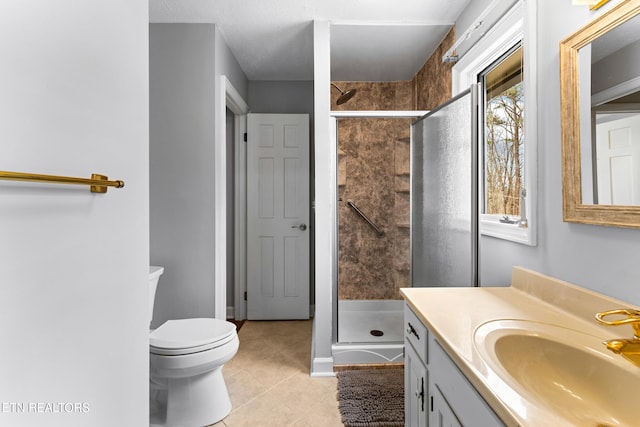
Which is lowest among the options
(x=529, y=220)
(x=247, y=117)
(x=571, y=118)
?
(x=529, y=220)

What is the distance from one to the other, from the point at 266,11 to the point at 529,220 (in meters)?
2.07

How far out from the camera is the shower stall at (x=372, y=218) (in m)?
3.10

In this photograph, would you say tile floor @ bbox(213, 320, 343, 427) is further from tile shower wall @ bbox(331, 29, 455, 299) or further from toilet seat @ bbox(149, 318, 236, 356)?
tile shower wall @ bbox(331, 29, 455, 299)

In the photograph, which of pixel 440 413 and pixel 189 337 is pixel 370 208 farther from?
pixel 440 413

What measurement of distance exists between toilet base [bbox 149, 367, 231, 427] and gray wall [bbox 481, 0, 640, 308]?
1.70 metres

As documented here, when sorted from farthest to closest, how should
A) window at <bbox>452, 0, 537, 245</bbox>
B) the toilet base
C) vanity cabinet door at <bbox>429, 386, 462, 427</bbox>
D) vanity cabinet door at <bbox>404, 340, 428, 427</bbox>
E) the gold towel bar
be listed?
the toilet base
window at <bbox>452, 0, 537, 245</bbox>
vanity cabinet door at <bbox>404, 340, 428, 427</bbox>
vanity cabinet door at <bbox>429, 386, 462, 427</bbox>
the gold towel bar

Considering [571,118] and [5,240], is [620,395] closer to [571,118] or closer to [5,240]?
[571,118]

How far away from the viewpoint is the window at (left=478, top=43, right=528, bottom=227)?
5.52 ft

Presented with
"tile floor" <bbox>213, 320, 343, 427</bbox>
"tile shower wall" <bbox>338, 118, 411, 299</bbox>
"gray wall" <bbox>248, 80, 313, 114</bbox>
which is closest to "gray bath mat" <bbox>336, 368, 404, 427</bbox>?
"tile floor" <bbox>213, 320, 343, 427</bbox>

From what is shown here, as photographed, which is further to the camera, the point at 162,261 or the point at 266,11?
the point at 162,261

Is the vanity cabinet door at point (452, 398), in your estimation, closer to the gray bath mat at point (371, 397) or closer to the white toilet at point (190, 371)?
the gray bath mat at point (371, 397)

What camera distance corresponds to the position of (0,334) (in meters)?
0.66

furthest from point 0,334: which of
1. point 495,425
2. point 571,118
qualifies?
point 571,118

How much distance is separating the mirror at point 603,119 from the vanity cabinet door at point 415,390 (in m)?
0.76
